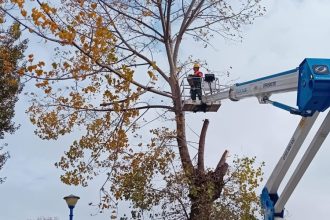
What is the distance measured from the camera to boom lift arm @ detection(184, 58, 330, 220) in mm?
9102

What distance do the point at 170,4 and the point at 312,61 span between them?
1117 cm

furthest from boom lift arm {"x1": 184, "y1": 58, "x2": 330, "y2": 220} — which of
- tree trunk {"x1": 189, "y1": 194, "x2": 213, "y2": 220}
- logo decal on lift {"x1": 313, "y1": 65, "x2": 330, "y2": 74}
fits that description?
tree trunk {"x1": 189, "y1": 194, "x2": 213, "y2": 220}

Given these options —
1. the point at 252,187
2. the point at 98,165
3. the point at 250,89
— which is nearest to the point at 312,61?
the point at 250,89

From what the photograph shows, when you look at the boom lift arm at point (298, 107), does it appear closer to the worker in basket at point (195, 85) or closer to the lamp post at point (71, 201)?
the worker in basket at point (195, 85)

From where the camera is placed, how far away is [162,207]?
17.5m

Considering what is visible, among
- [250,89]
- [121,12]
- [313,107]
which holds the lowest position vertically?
[313,107]

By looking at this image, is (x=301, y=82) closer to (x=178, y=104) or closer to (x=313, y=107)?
(x=313, y=107)

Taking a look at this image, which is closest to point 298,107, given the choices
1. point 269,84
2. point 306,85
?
point 306,85

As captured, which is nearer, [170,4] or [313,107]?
[313,107]

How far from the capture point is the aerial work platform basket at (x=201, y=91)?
17.6 m

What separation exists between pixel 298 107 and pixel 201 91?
27.2ft

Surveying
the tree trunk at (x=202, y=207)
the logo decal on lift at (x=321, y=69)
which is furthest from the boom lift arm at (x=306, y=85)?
the tree trunk at (x=202, y=207)

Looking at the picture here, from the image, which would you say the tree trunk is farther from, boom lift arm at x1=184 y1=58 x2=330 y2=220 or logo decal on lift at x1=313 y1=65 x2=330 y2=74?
logo decal on lift at x1=313 y1=65 x2=330 y2=74

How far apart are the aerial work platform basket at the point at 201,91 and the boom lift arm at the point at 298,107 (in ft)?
15.5
